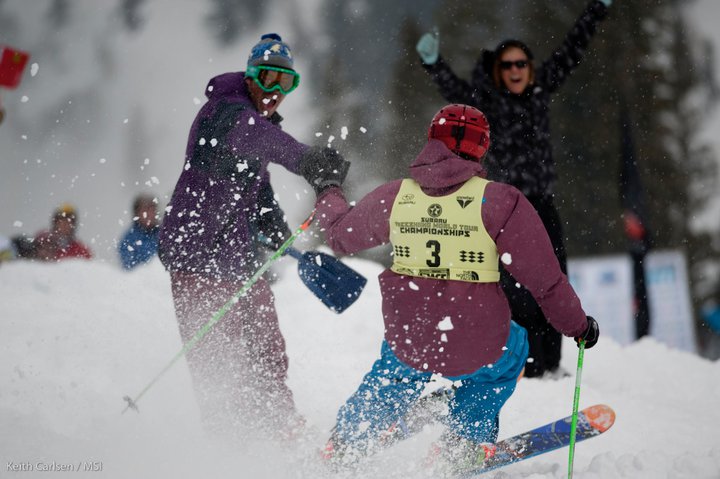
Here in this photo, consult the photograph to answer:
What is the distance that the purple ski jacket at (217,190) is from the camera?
3217mm

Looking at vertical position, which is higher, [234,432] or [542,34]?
[542,34]

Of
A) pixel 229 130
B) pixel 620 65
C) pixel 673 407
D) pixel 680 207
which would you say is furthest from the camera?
pixel 680 207

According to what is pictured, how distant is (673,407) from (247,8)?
30.5 feet

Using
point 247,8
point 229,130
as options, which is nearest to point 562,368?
point 229,130

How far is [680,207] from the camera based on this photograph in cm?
1911

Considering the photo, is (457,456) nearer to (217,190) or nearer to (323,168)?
(323,168)

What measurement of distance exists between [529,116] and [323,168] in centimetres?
191

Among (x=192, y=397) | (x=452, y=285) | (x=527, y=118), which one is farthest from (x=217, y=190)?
(x=527, y=118)

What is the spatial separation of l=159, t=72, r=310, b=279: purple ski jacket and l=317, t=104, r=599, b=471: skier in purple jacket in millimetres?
497

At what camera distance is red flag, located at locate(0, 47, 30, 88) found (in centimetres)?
711

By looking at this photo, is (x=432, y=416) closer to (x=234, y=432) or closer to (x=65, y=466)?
(x=234, y=432)

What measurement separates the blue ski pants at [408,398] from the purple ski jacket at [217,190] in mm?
961

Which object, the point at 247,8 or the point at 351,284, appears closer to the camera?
the point at 351,284

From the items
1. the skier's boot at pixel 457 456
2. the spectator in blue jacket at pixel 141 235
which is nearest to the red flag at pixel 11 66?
the spectator in blue jacket at pixel 141 235
